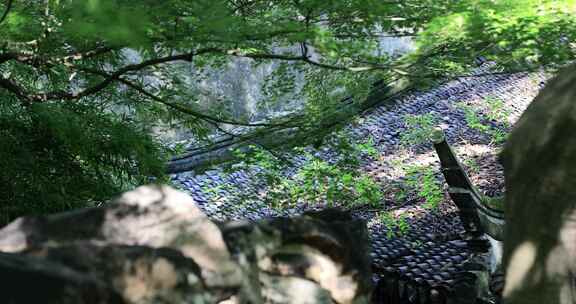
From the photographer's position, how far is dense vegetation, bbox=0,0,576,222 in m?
2.85

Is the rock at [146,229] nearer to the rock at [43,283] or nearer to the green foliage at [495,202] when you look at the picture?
the rock at [43,283]

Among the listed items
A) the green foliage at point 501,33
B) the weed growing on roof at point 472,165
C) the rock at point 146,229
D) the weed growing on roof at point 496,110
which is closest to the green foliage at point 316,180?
the weed growing on roof at point 472,165

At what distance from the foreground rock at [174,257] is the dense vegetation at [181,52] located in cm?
74

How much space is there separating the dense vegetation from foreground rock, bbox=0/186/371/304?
0.74 meters

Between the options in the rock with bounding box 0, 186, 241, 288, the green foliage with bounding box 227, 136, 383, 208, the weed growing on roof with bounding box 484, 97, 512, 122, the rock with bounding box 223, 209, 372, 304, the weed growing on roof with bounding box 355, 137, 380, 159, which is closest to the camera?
the rock with bounding box 0, 186, 241, 288

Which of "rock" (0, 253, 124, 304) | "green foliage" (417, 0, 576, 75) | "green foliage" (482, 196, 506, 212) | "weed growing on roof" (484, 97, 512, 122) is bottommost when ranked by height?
"weed growing on roof" (484, 97, 512, 122)

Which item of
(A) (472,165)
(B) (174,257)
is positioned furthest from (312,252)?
(A) (472,165)

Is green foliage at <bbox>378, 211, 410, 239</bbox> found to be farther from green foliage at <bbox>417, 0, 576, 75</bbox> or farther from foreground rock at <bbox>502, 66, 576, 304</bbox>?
foreground rock at <bbox>502, 66, 576, 304</bbox>

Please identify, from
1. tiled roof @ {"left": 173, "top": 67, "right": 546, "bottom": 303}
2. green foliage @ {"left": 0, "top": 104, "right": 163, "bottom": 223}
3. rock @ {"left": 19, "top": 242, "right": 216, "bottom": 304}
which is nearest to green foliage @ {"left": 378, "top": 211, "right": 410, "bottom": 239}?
tiled roof @ {"left": 173, "top": 67, "right": 546, "bottom": 303}

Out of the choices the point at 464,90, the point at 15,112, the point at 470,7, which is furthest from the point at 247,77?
the point at 470,7

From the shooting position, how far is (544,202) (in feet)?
9.16

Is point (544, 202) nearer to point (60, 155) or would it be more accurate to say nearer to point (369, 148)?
point (60, 155)

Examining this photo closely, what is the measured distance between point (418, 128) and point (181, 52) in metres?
5.40

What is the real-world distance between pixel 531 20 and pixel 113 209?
7.49 feet
